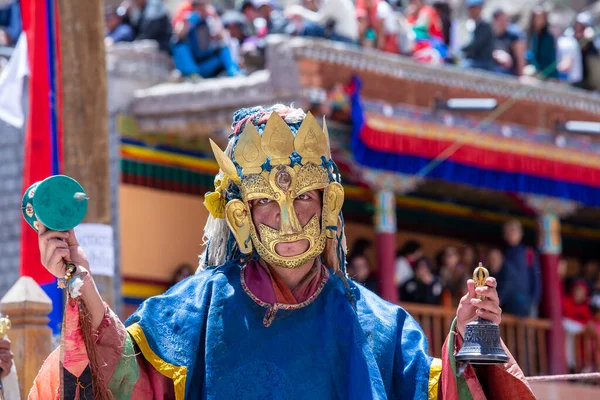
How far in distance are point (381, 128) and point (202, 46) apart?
5.65 ft

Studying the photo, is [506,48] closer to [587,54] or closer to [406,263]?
[587,54]

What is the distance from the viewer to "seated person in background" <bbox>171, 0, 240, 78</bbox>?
42.8ft

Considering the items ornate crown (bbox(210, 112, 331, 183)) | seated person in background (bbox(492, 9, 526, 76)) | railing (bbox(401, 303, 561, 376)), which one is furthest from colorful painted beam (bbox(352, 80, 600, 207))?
ornate crown (bbox(210, 112, 331, 183))

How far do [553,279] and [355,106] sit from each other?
3.46 meters

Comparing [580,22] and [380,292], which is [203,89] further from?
[580,22]

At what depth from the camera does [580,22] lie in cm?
1554

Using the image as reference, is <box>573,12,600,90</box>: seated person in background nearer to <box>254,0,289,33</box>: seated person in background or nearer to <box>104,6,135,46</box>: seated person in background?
<box>254,0,289,33</box>: seated person in background

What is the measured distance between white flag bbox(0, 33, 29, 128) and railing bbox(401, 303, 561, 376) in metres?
5.52

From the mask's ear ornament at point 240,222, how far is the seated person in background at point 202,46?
773 centimetres

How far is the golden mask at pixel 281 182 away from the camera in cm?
529

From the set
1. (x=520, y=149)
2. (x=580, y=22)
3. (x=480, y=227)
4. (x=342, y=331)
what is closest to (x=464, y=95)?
(x=520, y=149)

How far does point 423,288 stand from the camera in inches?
549

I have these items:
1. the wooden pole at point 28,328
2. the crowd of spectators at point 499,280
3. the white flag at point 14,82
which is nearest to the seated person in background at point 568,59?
the crowd of spectators at point 499,280

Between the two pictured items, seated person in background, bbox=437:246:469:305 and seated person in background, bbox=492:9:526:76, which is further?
seated person in background, bbox=492:9:526:76
